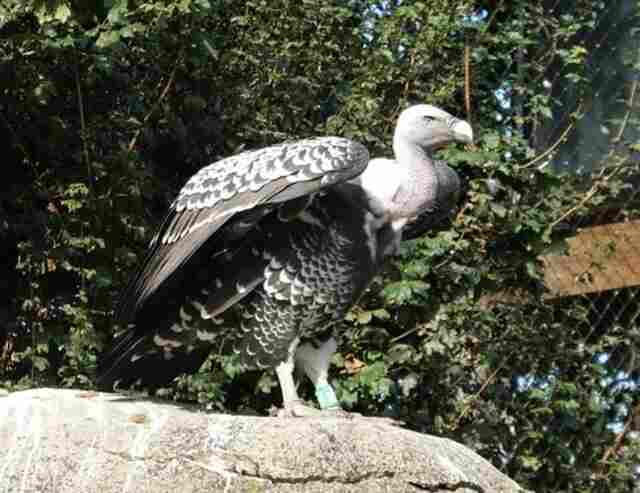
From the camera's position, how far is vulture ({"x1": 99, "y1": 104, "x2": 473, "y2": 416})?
15.1 ft

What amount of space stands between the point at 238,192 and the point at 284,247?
25cm

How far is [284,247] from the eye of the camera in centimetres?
470

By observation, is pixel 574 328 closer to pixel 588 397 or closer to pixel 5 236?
pixel 588 397

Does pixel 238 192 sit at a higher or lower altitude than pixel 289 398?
higher

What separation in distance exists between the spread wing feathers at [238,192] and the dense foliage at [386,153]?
2.65ft

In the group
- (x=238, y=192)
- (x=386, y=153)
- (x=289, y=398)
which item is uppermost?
(x=238, y=192)

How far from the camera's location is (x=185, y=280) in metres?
4.86

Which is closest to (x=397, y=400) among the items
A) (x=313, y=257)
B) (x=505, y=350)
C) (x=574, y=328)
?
(x=505, y=350)

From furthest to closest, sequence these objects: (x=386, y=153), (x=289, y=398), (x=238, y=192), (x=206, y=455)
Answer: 1. (x=386, y=153)
2. (x=289, y=398)
3. (x=238, y=192)
4. (x=206, y=455)

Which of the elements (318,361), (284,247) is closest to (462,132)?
(284,247)

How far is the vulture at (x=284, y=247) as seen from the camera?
461cm

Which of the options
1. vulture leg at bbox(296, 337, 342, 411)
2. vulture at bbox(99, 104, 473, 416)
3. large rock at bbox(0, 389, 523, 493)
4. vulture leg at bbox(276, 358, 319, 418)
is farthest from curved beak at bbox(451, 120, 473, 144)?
large rock at bbox(0, 389, 523, 493)

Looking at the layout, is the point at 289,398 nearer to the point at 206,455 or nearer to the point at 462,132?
the point at 206,455

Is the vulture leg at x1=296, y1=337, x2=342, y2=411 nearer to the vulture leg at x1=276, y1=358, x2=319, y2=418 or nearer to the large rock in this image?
the vulture leg at x1=276, y1=358, x2=319, y2=418
